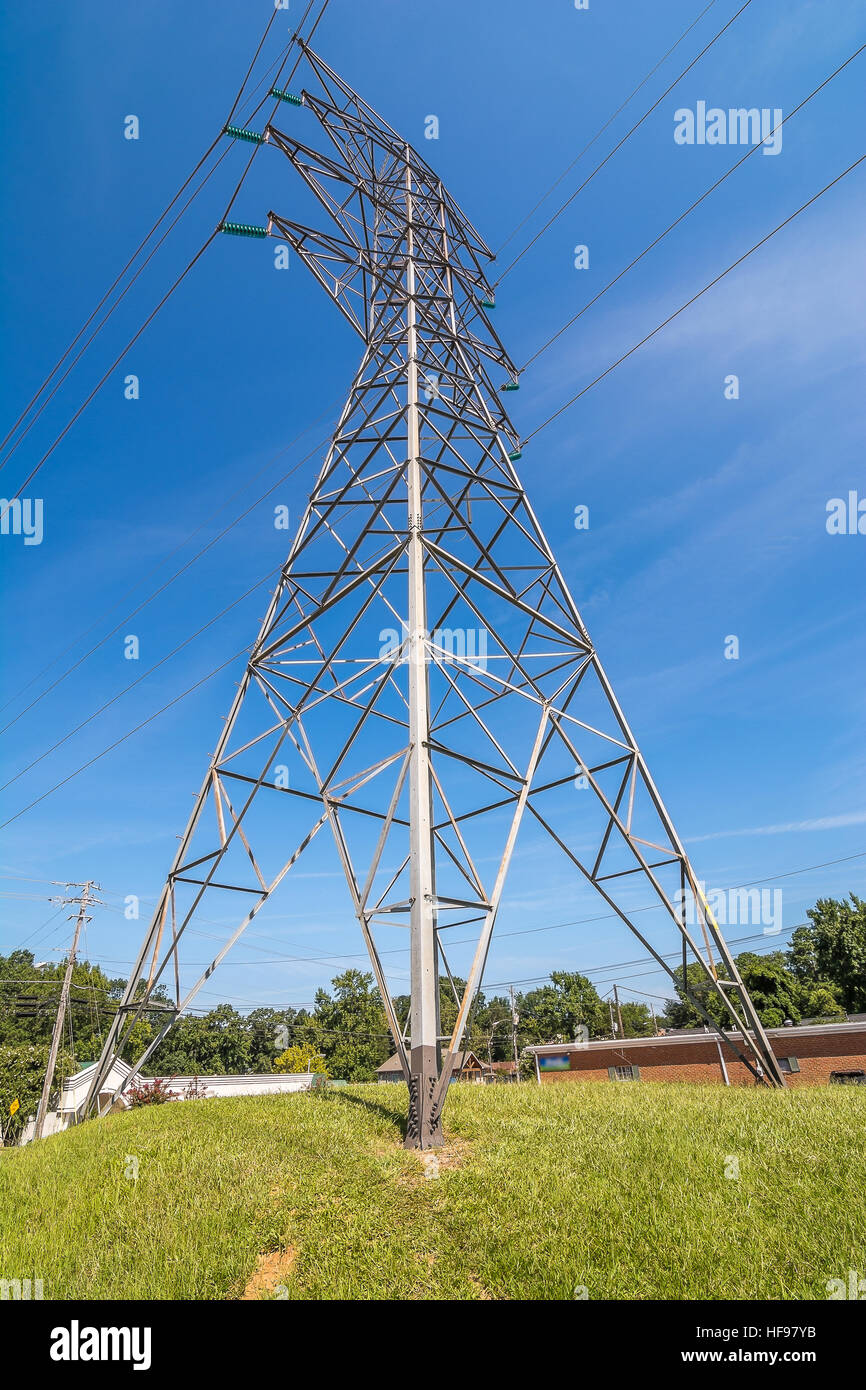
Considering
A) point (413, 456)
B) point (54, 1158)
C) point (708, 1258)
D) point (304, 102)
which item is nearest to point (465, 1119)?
point (708, 1258)

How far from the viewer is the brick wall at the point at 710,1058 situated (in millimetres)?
28703

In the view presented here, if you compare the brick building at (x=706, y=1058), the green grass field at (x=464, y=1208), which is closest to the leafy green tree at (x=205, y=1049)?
the brick building at (x=706, y=1058)

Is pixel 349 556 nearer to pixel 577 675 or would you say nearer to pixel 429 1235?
pixel 577 675

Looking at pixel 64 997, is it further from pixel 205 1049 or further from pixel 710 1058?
pixel 205 1049

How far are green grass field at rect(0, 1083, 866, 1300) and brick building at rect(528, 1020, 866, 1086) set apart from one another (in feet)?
62.0

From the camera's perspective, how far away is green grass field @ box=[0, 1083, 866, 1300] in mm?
4746

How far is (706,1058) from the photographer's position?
32.1 metres

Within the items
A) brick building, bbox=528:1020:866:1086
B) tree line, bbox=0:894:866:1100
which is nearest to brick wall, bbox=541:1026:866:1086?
brick building, bbox=528:1020:866:1086

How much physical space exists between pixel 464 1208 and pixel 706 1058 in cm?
3214

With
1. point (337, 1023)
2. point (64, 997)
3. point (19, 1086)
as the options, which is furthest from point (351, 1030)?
point (64, 997)

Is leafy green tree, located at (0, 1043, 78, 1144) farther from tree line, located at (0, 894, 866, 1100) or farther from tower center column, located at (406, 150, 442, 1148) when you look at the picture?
tower center column, located at (406, 150, 442, 1148)

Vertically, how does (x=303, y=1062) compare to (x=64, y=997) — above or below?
below
